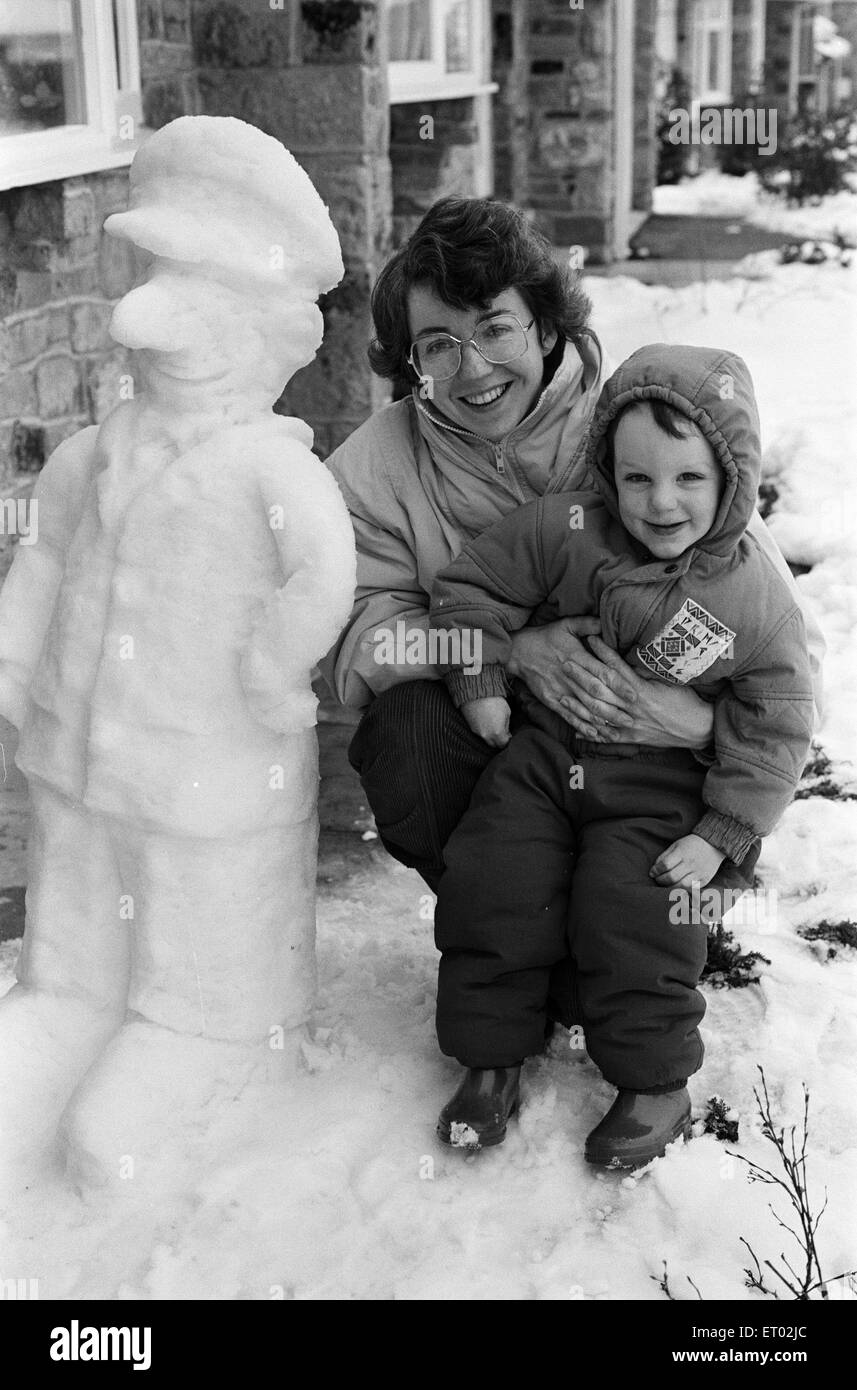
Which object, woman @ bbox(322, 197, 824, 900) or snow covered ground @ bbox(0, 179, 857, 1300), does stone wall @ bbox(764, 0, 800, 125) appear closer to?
woman @ bbox(322, 197, 824, 900)

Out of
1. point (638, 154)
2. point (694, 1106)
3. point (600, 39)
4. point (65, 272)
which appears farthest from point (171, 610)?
point (638, 154)

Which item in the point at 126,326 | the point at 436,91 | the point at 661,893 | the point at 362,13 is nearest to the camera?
the point at 126,326

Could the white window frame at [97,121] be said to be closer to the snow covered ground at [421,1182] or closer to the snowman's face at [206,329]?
the snowman's face at [206,329]

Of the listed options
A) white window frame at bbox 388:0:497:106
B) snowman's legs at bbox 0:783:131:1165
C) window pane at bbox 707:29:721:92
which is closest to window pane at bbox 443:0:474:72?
white window frame at bbox 388:0:497:106

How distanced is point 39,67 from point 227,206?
9.10ft

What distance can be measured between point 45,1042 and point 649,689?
3.78 ft

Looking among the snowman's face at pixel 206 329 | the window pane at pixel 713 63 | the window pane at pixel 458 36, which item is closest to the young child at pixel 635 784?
the snowman's face at pixel 206 329

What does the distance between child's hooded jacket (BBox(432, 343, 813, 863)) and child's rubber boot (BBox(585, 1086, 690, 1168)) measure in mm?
419

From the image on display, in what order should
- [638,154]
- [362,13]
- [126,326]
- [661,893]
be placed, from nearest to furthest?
[126,326]
[661,893]
[362,13]
[638,154]

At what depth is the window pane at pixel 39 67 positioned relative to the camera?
4.51m

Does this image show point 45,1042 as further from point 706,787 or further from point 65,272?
point 65,272

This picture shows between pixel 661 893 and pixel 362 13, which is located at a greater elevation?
pixel 362 13

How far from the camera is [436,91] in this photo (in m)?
7.53

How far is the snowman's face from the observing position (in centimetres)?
226
